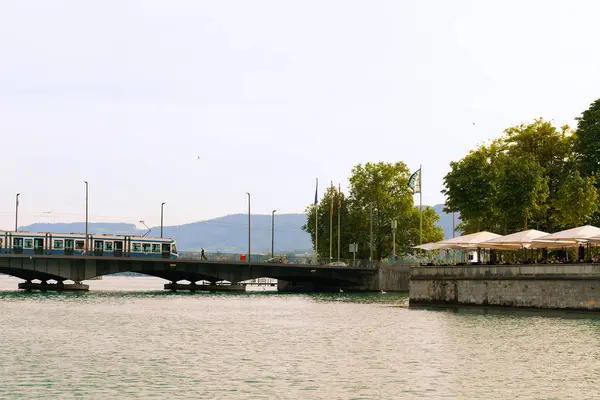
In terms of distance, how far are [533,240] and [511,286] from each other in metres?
3.52

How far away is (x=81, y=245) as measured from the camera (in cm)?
11156

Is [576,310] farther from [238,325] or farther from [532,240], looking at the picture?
[238,325]

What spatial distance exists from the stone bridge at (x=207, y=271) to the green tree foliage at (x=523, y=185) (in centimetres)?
2533

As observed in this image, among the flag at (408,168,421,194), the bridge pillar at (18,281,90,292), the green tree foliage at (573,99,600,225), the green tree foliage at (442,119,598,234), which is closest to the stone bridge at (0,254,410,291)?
the bridge pillar at (18,281,90,292)

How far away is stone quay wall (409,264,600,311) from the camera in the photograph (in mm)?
57281

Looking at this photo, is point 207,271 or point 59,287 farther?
point 207,271

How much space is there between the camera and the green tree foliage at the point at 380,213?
128250mm

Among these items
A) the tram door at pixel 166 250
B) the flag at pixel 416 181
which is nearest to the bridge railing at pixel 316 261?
the tram door at pixel 166 250

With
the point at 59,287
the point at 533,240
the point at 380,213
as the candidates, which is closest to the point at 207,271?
the point at 59,287

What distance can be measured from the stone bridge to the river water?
1792 inches

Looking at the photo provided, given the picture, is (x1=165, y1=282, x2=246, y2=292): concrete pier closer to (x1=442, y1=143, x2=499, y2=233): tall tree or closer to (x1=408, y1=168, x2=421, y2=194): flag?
(x1=408, y1=168, x2=421, y2=194): flag

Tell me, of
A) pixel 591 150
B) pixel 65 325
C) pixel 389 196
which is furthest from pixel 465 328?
pixel 389 196

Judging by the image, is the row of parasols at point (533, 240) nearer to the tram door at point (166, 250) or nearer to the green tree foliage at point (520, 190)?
the green tree foliage at point (520, 190)

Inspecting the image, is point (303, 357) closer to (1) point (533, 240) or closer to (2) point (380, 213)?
(1) point (533, 240)
